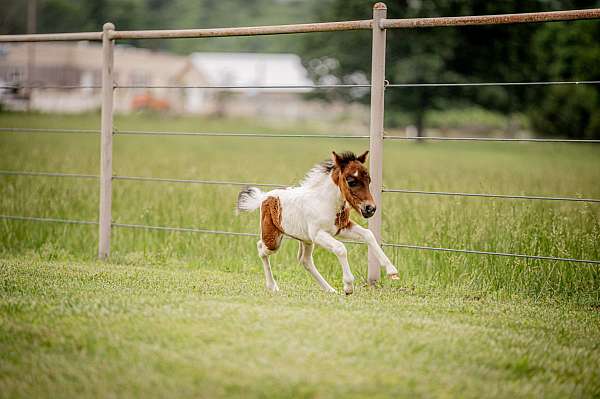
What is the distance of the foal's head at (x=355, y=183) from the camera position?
551 centimetres

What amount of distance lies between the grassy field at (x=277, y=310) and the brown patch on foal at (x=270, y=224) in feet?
1.32

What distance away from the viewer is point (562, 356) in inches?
171

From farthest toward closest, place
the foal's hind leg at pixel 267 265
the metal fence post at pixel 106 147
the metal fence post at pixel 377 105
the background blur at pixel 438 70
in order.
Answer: the background blur at pixel 438 70, the metal fence post at pixel 106 147, the metal fence post at pixel 377 105, the foal's hind leg at pixel 267 265

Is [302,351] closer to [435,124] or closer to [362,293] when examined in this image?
[362,293]

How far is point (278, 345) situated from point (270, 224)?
205 centimetres

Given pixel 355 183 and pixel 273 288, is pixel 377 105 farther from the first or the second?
pixel 273 288

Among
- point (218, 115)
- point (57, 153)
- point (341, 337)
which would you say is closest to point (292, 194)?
point (341, 337)

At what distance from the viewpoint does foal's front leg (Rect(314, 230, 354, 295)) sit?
568cm

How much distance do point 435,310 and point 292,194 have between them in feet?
4.85

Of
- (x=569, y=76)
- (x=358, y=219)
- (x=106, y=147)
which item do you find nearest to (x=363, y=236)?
(x=358, y=219)

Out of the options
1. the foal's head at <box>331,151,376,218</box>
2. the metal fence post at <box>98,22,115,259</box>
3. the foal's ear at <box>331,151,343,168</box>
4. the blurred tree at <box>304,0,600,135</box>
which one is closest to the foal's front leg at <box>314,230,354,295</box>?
the foal's head at <box>331,151,376,218</box>

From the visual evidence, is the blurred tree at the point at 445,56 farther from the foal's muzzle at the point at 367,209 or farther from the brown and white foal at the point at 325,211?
the foal's muzzle at the point at 367,209

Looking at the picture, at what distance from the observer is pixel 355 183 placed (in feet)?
18.2

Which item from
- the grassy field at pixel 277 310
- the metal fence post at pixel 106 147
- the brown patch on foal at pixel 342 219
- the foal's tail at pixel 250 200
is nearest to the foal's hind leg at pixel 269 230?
the foal's tail at pixel 250 200
